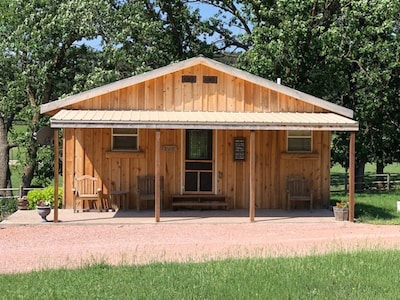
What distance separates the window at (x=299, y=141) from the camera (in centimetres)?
1563

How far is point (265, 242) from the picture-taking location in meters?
10.8

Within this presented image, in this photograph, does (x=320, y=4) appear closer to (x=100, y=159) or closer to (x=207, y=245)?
(x=100, y=159)

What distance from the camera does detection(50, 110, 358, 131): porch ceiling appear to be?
506 inches

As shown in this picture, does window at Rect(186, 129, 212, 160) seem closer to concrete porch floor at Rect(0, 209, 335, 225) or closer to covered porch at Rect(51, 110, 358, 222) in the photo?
covered porch at Rect(51, 110, 358, 222)

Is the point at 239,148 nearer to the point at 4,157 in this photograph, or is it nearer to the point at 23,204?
the point at 23,204

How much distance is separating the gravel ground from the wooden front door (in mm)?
2638

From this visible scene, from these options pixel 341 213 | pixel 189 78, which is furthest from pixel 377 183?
pixel 189 78

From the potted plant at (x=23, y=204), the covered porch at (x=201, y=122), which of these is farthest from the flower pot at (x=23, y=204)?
the covered porch at (x=201, y=122)

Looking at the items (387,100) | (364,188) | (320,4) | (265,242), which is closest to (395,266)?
(265,242)

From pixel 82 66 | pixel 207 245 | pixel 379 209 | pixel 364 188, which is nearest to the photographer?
pixel 207 245

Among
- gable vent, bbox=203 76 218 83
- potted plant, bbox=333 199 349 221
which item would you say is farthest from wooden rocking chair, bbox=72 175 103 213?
potted plant, bbox=333 199 349 221

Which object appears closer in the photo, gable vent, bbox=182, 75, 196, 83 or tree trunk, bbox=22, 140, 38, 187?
gable vent, bbox=182, 75, 196, 83

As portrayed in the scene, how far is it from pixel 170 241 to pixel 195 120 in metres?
3.45

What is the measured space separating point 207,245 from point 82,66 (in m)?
14.9
